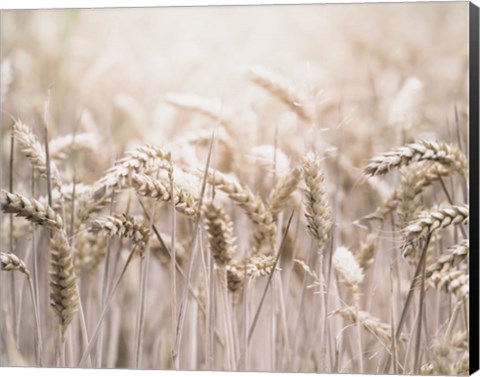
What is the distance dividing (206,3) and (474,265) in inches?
44.4

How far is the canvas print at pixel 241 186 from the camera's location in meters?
3.65

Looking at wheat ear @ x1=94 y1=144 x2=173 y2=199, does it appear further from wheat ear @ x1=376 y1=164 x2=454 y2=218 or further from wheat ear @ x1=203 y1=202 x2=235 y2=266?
wheat ear @ x1=376 y1=164 x2=454 y2=218

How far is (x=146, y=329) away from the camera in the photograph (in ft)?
12.7

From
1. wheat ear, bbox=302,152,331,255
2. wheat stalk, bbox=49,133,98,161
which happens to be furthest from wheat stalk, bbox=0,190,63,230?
wheat ear, bbox=302,152,331,255

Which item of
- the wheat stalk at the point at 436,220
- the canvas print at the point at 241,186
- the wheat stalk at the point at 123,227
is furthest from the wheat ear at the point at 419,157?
the wheat stalk at the point at 123,227

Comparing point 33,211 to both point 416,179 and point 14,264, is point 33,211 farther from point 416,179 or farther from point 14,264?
point 416,179

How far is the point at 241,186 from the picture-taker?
3.75 metres

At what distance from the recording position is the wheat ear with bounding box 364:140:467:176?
3.53 metres

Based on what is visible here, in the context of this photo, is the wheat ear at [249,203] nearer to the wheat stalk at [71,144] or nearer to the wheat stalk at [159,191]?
the wheat stalk at [159,191]

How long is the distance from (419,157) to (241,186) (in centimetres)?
Answer: 54

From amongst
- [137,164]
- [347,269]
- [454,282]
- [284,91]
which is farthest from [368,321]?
[137,164]

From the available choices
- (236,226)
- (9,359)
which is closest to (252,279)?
(236,226)

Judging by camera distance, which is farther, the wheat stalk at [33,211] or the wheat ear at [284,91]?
the wheat ear at [284,91]

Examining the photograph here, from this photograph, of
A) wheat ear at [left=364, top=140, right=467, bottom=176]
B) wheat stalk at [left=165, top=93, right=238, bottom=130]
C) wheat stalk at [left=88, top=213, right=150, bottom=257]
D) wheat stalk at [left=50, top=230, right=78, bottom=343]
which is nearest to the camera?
wheat stalk at [left=88, top=213, right=150, bottom=257]
